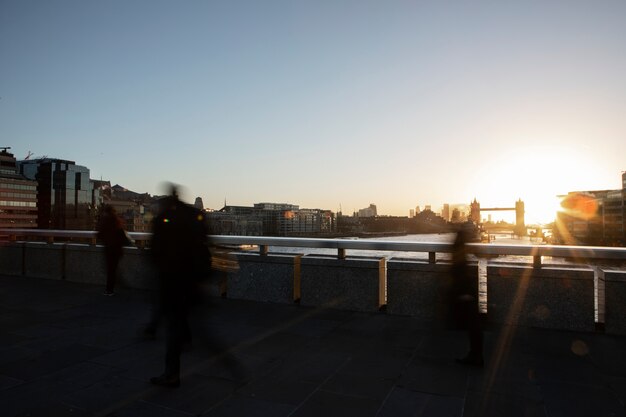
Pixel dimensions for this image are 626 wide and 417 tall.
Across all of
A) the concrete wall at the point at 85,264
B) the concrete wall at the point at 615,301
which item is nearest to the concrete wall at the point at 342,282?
the concrete wall at the point at 615,301

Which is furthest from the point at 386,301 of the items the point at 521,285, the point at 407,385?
the point at 407,385

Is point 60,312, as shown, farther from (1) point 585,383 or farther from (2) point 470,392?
(1) point 585,383

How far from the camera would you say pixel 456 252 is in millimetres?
4715

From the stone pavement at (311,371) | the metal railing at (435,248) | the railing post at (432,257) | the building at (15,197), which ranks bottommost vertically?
the stone pavement at (311,371)

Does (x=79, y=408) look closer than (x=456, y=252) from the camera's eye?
Yes

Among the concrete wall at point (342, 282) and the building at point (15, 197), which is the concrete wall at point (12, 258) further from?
the building at point (15, 197)

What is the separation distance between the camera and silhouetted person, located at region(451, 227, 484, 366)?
177 inches

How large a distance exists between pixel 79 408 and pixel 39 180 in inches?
7534

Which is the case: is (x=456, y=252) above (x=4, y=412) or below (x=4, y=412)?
above

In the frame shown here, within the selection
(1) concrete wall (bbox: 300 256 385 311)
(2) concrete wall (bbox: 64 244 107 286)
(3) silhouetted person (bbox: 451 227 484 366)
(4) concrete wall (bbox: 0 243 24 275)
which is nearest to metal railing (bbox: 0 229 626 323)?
(3) silhouetted person (bbox: 451 227 484 366)

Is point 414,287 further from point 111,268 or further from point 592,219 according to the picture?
point 592,219

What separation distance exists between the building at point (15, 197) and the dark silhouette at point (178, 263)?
162 meters

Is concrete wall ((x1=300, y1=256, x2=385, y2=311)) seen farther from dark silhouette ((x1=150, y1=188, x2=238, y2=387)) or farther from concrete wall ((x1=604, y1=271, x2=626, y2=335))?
dark silhouette ((x1=150, y1=188, x2=238, y2=387))

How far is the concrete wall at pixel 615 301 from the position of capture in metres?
5.45
